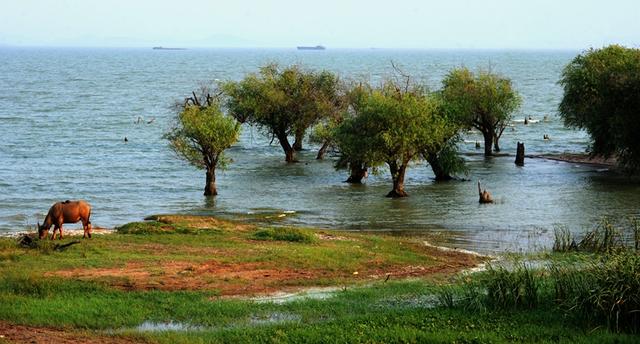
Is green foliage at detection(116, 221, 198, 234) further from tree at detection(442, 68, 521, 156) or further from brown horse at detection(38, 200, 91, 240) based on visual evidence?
tree at detection(442, 68, 521, 156)

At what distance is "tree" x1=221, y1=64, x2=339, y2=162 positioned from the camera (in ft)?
246

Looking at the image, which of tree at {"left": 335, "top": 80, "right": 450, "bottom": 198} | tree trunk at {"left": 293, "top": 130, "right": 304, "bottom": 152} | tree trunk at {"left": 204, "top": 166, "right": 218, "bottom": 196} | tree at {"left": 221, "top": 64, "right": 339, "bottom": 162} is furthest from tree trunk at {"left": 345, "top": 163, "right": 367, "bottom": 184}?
tree trunk at {"left": 293, "top": 130, "right": 304, "bottom": 152}

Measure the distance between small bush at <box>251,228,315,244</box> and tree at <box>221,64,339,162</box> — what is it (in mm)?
37297

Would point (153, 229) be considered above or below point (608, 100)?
below

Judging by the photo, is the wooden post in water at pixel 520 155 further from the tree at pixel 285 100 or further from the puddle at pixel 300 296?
the puddle at pixel 300 296

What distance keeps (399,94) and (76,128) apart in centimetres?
5262

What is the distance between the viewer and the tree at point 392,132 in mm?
56156

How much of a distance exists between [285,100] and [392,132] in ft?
69.0

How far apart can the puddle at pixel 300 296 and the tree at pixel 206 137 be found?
1164 inches

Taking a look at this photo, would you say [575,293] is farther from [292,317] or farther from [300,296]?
[300,296]

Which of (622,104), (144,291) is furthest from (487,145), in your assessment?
(144,291)

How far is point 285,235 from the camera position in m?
36.3

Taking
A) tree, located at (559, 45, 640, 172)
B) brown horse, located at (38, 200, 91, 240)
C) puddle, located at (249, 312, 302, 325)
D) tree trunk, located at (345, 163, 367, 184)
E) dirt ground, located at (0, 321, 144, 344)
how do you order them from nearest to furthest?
dirt ground, located at (0, 321, 144, 344) < puddle, located at (249, 312, 302, 325) < brown horse, located at (38, 200, 91, 240) < tree, located at (559, 45, 640, 172) < tree trunk, located at (345, 163, 367, 184)

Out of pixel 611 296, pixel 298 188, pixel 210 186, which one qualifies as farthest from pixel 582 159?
pixel 611 296
